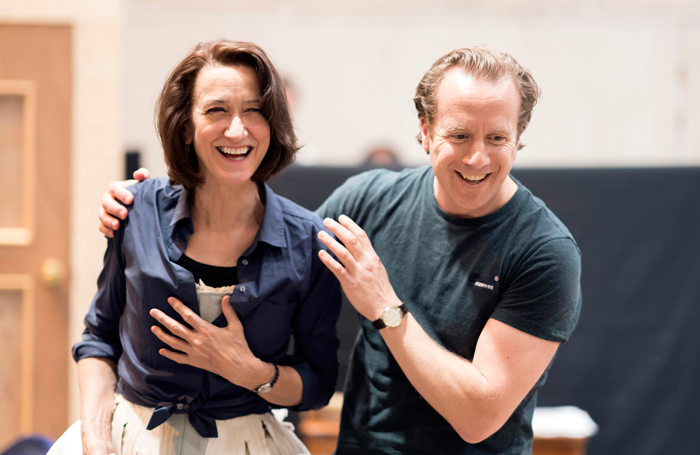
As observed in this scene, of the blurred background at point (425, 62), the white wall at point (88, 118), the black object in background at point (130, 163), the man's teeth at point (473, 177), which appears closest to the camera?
the man's teeth at point (473, 177)

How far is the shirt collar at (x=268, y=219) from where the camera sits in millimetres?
1267

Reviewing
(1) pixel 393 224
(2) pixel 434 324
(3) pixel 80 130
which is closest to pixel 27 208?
(3) pixel 80 130

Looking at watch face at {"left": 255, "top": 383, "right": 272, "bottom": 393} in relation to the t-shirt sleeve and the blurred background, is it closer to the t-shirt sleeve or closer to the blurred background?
the t-shirt sleeve

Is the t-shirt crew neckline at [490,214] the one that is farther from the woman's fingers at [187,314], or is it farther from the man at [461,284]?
the woman's fingers at [187,314]

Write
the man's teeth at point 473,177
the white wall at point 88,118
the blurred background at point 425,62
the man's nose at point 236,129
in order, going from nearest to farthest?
1. the man's nose at point 236,129
2. the man's teeth at point 473,177
3. the white wall at point 88,118
4. the blurred background at point 425,62

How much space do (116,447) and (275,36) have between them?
10.1ft

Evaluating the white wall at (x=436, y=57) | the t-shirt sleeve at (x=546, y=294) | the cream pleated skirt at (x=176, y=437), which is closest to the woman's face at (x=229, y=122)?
the cream pleated skirt at (x=176, y=437)

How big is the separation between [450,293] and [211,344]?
588 millimetres

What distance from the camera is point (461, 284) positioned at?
1.35 meters

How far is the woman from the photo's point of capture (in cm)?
120

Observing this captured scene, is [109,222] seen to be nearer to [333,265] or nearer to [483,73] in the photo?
[333,265]

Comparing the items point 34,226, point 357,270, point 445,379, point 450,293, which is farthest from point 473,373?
point 34,226

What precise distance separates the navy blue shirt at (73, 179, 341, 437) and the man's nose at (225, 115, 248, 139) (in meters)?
0.21

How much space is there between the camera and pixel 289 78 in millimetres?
3777
